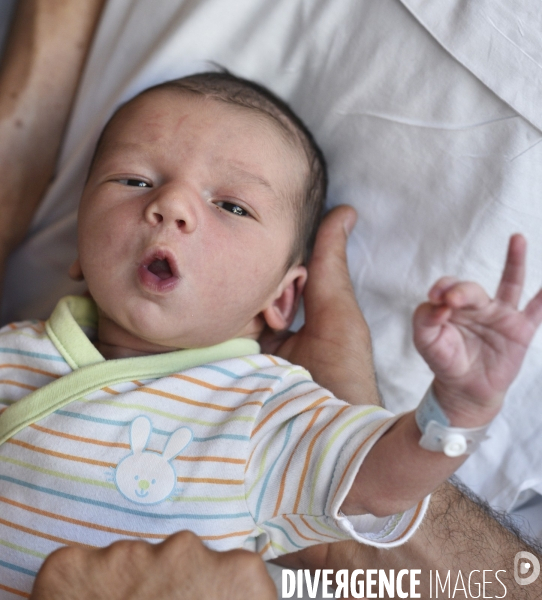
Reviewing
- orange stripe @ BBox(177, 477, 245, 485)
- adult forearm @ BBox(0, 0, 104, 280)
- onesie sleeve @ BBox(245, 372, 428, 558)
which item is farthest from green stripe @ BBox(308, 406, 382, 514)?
adult forearm @ BBox(0, 0, 104, 280)

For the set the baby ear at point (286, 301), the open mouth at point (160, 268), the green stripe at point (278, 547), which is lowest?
the green stripe at point (278, 547)

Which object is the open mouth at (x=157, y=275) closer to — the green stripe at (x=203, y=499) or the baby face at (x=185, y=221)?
the baby face at (x=185, y=221)

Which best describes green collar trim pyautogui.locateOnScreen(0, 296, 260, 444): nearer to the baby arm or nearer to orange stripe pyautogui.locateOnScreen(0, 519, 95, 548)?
orange stripe pyautogui.locateOnScreen(0, 519, 95, 548)

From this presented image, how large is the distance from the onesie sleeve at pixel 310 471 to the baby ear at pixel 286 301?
26 cm

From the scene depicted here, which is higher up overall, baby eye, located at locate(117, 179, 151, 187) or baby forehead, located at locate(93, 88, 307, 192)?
baby forehead, located at locate(93, 88, 307, 192)

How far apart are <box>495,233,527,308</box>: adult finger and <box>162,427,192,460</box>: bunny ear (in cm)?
56

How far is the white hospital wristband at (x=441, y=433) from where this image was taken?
0.81 metres

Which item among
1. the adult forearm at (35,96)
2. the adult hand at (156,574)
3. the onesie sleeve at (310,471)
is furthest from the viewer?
the adult forearm at (35,96)

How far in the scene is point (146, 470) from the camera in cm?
104

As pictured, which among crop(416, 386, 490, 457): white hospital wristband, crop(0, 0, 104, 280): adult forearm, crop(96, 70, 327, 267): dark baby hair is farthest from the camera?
crop(0, 0, 104, 280): adult forearm

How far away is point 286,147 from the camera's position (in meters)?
1.27

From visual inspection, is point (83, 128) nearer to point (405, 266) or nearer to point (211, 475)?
point (405, 266)

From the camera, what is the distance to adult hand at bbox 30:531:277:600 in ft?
2.32

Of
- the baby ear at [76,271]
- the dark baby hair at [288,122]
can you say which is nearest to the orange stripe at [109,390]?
the baby ear at [76,271]
